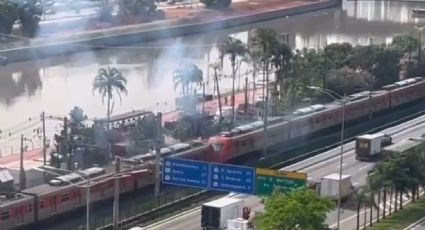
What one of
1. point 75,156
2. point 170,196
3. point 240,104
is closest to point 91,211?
point 170,196

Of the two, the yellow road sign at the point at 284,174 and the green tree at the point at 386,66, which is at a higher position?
the yellow road sign at the point at 284,174

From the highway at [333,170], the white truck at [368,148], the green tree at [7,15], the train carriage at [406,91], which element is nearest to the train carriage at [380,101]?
the train carriage at [406,91]

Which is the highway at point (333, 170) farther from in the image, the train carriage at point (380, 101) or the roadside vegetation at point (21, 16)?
the roadside vegetation at point (21, 16)

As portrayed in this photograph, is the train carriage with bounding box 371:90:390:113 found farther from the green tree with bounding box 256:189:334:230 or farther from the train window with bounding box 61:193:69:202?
the green tree with bounding box 256:189:334:230

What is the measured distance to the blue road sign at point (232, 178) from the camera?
10406 millimetres

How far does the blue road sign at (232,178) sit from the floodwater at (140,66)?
7.41 metres

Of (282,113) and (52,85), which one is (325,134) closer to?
(282,113)

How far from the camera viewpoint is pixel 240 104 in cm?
1853

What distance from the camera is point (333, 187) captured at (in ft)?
38.6

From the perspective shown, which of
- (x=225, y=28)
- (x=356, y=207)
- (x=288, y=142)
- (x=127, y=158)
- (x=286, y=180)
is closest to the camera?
(x=286, y=180)

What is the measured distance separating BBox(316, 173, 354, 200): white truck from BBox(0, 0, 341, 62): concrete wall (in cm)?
1376

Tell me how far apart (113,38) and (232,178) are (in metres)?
17.3

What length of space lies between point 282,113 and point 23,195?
22.1 feet

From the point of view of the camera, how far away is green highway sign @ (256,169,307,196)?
10227mm
